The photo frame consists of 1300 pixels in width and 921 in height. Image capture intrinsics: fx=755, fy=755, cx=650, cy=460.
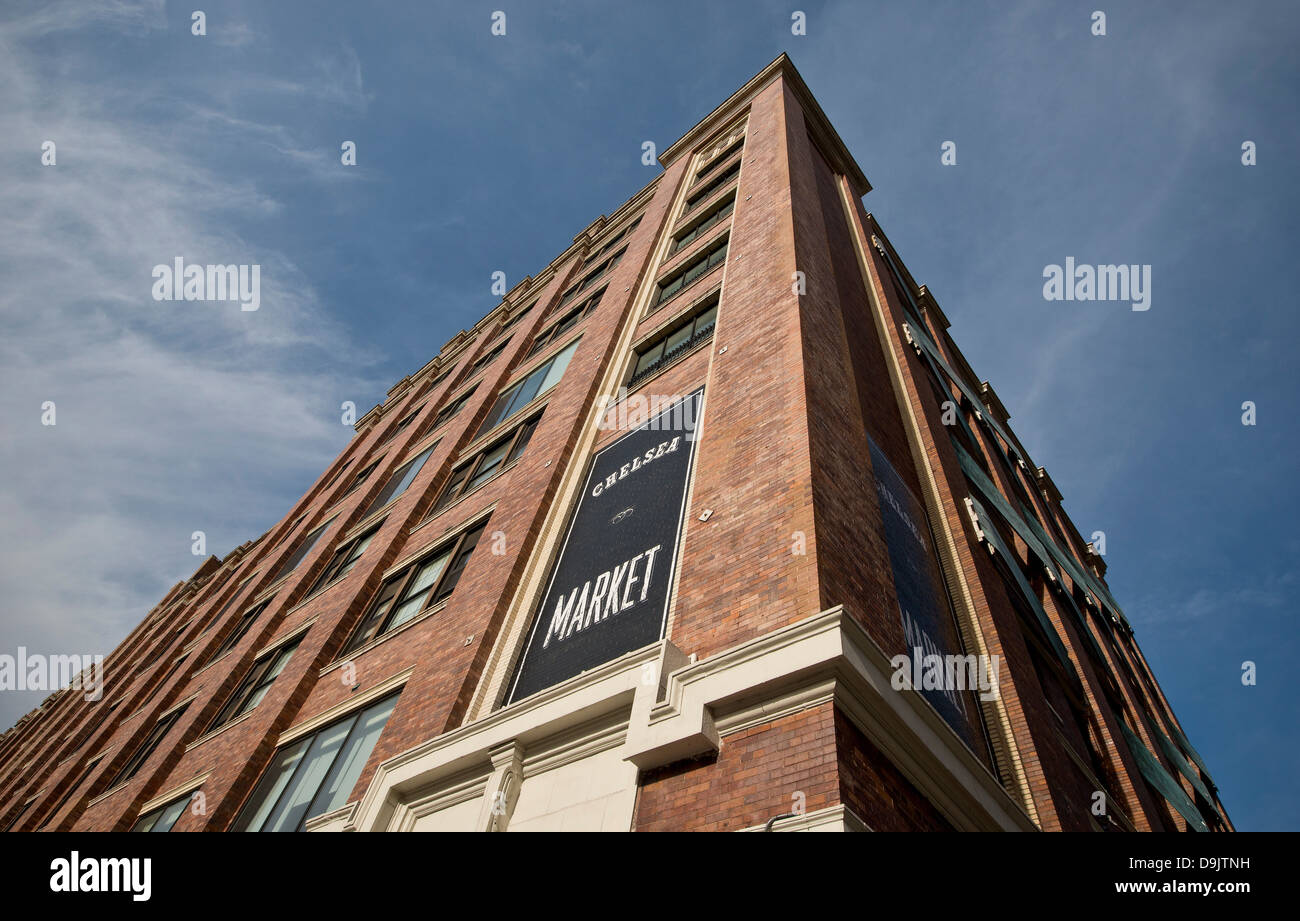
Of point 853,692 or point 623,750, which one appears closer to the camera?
point 853,692

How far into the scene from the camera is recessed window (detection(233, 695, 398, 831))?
11570mm

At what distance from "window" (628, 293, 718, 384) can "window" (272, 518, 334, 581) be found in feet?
44.2

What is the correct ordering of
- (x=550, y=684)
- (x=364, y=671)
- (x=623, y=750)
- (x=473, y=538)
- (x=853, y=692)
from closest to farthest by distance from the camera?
1. (x=853, y=692)
2. (x=623, y=750)
3. (x=550, y=684)
4. (x=364, y=671)
5. (x=473, y=538)

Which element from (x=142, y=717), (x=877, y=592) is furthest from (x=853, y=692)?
(x=142, y=717)

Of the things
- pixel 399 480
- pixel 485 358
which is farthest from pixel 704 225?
pixel 399 480

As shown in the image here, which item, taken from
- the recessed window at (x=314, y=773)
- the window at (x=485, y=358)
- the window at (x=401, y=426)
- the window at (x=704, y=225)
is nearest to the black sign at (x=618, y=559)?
the recessed window at (x=314, y=773)

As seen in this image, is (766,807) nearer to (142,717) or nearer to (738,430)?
(738,430)

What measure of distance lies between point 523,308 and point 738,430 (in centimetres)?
2266

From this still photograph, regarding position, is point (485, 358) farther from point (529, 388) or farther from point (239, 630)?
point (239, 630)

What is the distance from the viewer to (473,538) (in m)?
15.1

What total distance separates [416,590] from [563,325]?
11.2m

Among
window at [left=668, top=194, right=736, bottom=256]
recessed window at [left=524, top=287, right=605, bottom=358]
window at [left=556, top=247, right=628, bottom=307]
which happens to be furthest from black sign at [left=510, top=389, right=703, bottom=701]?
window at [left=556, top=247, right=628, bottom=307]

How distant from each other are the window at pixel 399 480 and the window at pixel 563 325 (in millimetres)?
4526

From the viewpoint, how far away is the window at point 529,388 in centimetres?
1966
